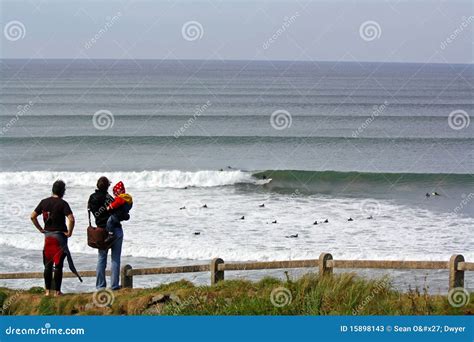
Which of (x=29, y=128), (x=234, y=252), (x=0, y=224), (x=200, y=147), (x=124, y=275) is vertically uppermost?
(x=29, y=128)

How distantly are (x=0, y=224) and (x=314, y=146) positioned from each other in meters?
23.6

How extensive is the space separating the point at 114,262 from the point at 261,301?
9.40 ft

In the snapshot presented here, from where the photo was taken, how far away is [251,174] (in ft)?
113

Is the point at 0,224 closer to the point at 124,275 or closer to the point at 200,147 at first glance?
the point at 124,275

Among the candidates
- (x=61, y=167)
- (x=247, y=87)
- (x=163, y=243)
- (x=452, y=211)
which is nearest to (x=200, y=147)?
(x=61, y=167)

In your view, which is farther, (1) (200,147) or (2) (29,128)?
(2) (29,128)

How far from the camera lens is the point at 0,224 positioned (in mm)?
22812

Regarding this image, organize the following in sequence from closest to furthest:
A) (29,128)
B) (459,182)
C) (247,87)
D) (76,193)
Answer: (76,193)
(459,182)
(29,128)
(247,87)

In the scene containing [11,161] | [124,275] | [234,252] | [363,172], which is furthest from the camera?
[11,161]

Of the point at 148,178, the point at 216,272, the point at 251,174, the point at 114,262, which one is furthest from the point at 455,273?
the point at 251,174

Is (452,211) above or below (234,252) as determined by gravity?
above

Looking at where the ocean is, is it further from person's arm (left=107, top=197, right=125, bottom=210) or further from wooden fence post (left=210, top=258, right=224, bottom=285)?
person's arm (left=107, top=197, right=125, bottom=210)

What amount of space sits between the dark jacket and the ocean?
561cm

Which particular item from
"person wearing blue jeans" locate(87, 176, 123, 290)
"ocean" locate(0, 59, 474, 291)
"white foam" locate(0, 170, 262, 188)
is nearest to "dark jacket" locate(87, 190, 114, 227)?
"person wearing blue jeans" locate(87, 176, 123, 290)
